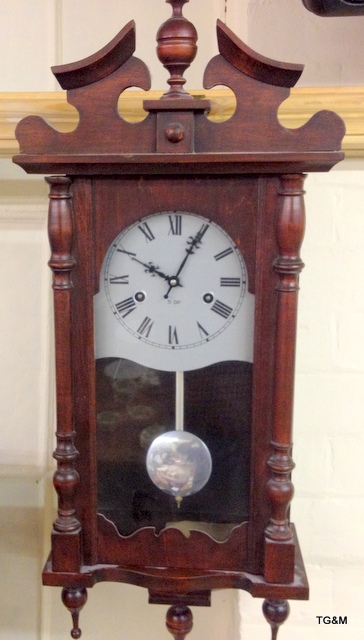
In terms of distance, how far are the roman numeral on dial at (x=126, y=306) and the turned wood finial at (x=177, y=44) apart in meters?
0.21

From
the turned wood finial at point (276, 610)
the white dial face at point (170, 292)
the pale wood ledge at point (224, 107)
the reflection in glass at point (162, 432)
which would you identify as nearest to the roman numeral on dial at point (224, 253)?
the white dial face at point (170, 292)

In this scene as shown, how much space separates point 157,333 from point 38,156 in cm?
21

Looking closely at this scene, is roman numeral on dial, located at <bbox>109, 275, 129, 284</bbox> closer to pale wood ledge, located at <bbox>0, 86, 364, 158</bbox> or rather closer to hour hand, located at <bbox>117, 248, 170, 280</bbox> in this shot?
hour hand, located at <bbox>117, 248, 170, 280</bbox>

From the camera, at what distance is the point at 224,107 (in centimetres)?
76

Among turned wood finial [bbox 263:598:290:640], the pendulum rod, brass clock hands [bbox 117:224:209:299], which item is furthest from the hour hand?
turned wood finial [bbox 263:598:290:640]

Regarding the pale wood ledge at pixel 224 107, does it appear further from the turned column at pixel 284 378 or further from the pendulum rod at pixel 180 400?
the pendulum rod at pixel 180 400

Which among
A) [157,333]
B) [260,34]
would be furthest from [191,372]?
[260,34]

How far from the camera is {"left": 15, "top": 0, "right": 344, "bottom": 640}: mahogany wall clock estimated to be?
0.59 meters

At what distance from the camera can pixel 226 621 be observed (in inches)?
36.4

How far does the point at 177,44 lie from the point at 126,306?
0.26 metres

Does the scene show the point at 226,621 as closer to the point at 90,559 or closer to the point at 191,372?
the point at 90,559

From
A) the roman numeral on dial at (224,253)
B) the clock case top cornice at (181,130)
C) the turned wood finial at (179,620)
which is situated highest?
the clock case top cornice at (181,130)

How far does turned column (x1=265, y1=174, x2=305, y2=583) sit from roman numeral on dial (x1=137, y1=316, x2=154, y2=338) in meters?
0.13

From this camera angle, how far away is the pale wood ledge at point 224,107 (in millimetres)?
751
